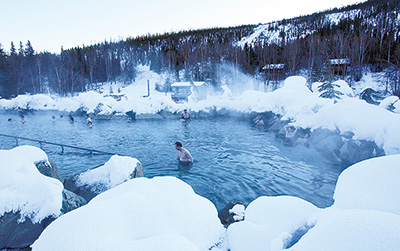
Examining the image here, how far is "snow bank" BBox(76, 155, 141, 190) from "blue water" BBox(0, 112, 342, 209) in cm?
187

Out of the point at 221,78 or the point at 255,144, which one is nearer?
the point at 255,144

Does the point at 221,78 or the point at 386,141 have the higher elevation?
the point at 221,78

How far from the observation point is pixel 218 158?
7660 millimetres

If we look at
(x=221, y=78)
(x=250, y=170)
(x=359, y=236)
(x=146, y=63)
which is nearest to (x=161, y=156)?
(x=250, y=170)

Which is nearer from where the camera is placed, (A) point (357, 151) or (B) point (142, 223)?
(B) point (142, 223)

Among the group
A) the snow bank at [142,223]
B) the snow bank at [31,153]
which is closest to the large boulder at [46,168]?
the snow bank at [31,153]

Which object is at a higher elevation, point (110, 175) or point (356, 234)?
point (356, 234)

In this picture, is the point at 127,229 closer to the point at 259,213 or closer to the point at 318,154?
the point at 259,213

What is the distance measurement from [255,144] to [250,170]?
116 inches

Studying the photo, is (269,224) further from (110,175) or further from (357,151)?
(357,151)

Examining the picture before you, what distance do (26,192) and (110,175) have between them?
161 centimetres

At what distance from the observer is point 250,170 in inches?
258

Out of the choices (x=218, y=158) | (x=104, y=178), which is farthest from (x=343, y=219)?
(x=218, y=158)

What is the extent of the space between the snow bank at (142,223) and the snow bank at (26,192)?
1.21 metres
